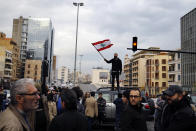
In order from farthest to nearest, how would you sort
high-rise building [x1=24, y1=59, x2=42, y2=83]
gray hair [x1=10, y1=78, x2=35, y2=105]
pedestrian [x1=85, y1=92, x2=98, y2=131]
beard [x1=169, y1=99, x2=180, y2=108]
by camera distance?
high-rise building [x1=24, y1=59, x2=42, y2=83]
pedestrian [x1=85, y1=92, x2=98, y2=131]
beard [x1=169, y1=99, x2=180, y2=108]
gray hair [x1=10, y1=78, x2=35, y2=105]

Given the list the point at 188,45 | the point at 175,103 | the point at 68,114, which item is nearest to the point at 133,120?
the point at 175,103

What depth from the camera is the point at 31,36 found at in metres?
138

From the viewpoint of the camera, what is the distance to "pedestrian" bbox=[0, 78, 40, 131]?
80.5 inches

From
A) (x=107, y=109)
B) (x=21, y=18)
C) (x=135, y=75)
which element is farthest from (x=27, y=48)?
(x=107, y=109)

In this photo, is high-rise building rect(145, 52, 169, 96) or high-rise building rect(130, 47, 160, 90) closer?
high-rise building rect(145, 52, 169, 96)

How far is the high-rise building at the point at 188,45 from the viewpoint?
2766 inches

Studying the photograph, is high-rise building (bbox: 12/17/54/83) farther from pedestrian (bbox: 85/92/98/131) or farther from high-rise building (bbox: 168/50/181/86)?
pedestrian (bbox: 85/92/98/131)

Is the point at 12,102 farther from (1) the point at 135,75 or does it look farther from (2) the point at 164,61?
(1) the point at 135,75

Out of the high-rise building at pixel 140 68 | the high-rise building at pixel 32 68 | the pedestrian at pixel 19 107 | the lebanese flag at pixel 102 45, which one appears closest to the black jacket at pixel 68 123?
the pedestrian at pixel 19 107

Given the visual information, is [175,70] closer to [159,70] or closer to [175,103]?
[159,70]

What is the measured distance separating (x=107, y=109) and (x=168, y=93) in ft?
22.1

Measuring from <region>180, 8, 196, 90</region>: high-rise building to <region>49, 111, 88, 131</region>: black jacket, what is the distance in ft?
234

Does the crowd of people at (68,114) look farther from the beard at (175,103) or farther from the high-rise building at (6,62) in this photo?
the high-rise building at (6,62)

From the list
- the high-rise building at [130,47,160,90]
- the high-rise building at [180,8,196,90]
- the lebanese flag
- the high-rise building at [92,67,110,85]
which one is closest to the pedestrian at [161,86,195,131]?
the lebanese flag
